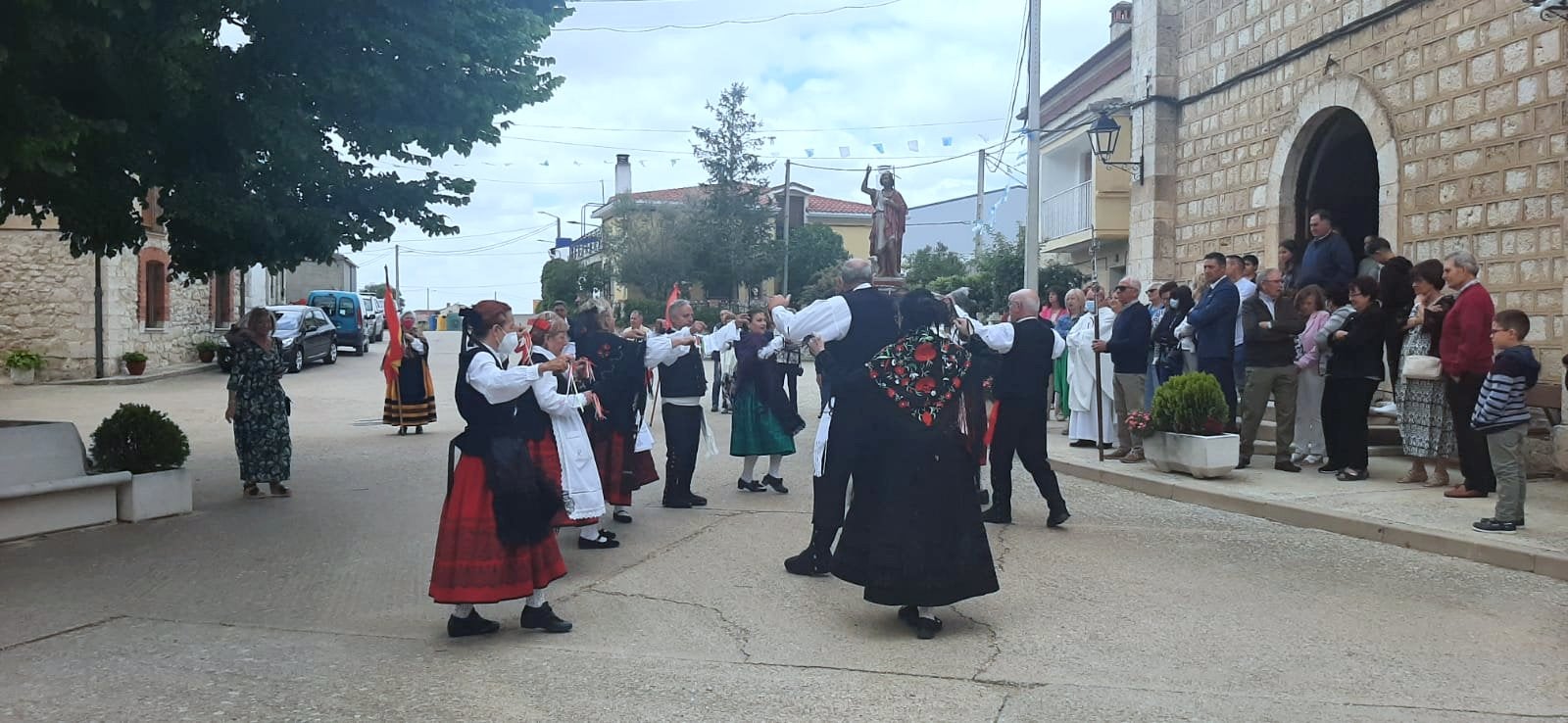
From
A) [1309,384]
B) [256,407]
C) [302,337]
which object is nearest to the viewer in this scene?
[256,407]

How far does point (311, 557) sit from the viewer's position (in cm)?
776

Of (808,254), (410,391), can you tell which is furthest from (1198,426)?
(808,254)

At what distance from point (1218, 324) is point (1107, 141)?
6.73m

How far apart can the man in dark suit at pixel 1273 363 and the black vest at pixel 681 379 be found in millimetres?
4969

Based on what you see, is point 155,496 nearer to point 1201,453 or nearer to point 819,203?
point 1201,453

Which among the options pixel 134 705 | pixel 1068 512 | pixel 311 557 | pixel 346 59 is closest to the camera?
pixel 134 705

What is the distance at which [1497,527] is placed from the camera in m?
7.61

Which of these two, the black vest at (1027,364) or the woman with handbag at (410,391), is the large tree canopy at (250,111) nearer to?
the black vest at (1027,364)

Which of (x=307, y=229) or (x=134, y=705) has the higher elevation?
(x=307, y=229)

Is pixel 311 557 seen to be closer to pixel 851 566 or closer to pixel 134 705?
pixel 134 705

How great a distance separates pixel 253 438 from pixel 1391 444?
35.3 feet

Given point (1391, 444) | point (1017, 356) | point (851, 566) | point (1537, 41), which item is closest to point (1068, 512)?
point (1017, 356)

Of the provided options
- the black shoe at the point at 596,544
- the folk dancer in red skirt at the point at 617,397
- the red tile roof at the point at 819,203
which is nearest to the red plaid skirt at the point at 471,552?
the black shoe at the point at 596,544

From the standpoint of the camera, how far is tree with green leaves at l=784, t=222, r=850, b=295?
52594 millimetres
